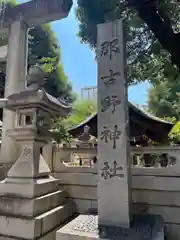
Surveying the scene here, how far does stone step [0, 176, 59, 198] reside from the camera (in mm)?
3236

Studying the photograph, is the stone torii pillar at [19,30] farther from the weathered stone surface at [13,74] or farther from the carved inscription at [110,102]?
the carved inscription at [110,102]

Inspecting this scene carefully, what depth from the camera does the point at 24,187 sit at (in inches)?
129

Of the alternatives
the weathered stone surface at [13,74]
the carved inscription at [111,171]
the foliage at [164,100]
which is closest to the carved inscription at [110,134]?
the carved inscription at [111,171]

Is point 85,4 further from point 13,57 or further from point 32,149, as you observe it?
point 32,149

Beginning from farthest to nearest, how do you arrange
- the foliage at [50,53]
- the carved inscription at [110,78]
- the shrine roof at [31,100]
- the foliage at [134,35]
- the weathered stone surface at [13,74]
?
1. the foliage at [50,53]
2. the foliage at [134,35]
3. the weathered stone surface at [13,74]
4. the shrine roof at [31,100]
5. the carved inscription at [110,78]

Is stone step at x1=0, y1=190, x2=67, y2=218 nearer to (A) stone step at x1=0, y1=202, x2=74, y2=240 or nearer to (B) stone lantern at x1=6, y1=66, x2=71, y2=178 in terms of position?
(A) stone step at x1=0, y1=202, x2=74, y2=240

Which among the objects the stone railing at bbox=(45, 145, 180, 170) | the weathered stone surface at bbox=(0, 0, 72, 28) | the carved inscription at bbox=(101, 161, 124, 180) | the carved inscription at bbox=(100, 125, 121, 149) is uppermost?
the weathered stone surface at bbox=(0, 0, 72, 28)

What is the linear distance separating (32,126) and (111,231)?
1.86m

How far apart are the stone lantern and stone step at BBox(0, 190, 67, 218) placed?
0.35 m

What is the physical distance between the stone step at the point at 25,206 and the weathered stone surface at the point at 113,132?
0.89 m

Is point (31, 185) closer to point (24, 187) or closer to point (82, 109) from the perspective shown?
point (24, 187)

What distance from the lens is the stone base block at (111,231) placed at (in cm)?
260

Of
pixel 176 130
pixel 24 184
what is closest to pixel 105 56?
pixel 24 184

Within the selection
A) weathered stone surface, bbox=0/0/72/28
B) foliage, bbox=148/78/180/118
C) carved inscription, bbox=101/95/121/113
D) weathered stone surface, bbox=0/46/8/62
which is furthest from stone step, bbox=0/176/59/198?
foliage, bbox=148/78/180/118
